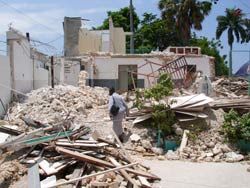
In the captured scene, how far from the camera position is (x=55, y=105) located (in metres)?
18.6

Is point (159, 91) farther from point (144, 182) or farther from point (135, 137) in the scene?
point (144, 182)

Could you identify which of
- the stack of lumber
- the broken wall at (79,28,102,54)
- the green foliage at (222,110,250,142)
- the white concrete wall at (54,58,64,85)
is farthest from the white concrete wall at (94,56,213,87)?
the stack of lumber

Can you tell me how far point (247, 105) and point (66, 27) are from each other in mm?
24444

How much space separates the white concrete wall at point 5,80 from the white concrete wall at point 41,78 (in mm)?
4979

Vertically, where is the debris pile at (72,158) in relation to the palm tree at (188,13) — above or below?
below

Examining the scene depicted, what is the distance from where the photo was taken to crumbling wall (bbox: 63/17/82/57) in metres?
36.6

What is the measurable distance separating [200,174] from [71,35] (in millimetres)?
27703

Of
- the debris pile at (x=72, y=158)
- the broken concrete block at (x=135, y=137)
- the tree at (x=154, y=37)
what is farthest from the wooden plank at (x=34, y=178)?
the tree at (x=154, y=37)

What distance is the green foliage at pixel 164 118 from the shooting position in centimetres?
1384

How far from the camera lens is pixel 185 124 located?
14305 millimetres

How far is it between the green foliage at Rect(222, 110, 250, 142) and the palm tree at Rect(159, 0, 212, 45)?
3055 centimetres

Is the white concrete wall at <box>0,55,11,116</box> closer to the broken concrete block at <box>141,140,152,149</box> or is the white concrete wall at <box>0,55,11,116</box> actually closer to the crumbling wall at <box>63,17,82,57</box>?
the broken concrete block at <box>141,140,152,149</box>

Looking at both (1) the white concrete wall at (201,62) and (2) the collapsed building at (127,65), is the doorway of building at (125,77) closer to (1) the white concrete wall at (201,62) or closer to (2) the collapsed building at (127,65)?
(2) the collapsed building at (127,65)

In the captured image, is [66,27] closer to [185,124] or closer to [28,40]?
[28,40]
